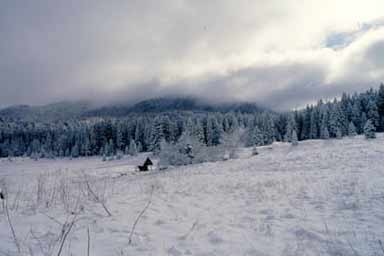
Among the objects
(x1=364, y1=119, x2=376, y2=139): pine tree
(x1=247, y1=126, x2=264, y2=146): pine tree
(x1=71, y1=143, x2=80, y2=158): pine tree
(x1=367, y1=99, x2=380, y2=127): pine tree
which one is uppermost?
(x1=367, y1=99, x2=380, y2=127): pine tree

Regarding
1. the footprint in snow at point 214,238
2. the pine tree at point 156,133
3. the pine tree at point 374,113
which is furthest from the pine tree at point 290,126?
the footprint in snow at point 214,238

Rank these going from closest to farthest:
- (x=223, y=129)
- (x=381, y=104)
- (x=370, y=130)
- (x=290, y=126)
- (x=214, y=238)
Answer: (x=214, y=238) < (x=370, y=130) < (x=381, y=104) < (x=290, y=126) < (x=223, y=129)

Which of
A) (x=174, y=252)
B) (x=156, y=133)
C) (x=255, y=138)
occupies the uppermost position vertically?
(x=156, y=133)

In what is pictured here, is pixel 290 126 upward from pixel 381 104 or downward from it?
downward

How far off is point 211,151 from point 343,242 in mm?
37408

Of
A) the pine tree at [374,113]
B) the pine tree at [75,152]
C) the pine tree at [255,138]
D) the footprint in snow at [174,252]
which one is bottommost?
the pine tree at [75,152]

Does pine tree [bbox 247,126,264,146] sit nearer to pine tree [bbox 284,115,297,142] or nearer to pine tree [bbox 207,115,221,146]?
pine tree [bbox 284,115,297,142]

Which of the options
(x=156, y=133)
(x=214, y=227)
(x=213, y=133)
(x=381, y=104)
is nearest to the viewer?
(x=214, y=227)

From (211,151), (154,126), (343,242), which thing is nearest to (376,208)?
(343,242)

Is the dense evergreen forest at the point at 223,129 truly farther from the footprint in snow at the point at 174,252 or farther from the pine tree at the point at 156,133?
the footprint in snow at the point at 174,252

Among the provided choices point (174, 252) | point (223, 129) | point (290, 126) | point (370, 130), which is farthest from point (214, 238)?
point (223, 129)

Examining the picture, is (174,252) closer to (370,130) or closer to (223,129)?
(370,130)

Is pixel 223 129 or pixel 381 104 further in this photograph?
pixel 223 129

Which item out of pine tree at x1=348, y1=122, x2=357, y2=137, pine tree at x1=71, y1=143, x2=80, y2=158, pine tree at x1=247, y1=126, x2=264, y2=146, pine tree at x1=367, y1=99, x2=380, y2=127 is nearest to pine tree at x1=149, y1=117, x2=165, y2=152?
pine tree at x1=247, y1=126, x2=264, y2=146
